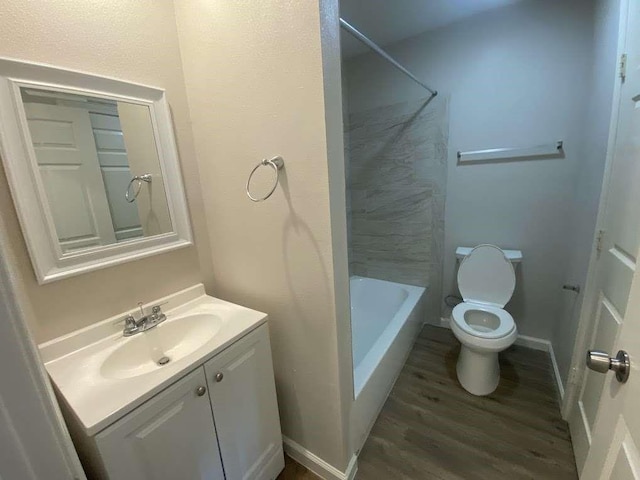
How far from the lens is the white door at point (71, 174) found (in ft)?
3.10

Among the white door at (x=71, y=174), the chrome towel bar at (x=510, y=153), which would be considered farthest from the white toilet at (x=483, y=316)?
the white door at (x=71, y=174)

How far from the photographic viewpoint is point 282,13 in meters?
0.90

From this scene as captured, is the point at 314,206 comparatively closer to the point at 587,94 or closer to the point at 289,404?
the point at 289,404

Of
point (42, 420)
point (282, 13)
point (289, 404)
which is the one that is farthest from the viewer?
point (289, 404)

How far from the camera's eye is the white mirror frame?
866 millimetres

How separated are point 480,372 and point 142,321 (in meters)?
1.89

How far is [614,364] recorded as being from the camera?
1.92ft

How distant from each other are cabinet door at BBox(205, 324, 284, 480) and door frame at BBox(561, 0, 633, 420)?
1.52m

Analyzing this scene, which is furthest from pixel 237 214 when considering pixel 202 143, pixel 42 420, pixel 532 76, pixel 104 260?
pixel 532 76

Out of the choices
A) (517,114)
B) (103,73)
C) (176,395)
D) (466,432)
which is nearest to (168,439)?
(176,395)

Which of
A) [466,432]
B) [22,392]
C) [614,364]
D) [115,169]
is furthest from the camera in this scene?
[466,432]

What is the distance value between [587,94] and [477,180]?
0.73 m

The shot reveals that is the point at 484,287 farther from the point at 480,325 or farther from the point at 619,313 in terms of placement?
the point at 619,313

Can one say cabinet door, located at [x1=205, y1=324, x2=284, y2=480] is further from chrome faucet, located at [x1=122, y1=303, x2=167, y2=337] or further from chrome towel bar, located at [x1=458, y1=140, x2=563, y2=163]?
chrome towel bar, located at [x1=458, y1=140, x2=563, y2=163]
